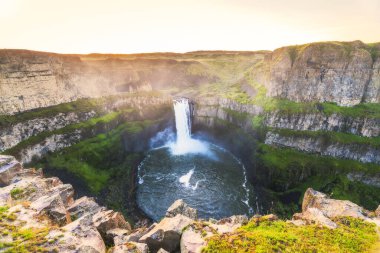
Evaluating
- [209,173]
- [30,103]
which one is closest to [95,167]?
[30,103]

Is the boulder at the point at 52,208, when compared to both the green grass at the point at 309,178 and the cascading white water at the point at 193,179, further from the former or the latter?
the green grass at the point at 309,178

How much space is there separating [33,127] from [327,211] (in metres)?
39.6

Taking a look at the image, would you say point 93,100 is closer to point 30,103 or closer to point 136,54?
point 30,103

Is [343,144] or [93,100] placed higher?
[93,100]

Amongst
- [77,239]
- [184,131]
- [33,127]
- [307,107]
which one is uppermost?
[307,107]

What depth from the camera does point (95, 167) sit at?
39594mm

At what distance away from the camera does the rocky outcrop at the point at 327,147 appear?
35.4 m

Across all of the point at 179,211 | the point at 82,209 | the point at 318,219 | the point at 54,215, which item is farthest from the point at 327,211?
the point at 54,215

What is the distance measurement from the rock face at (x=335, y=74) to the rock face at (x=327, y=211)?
77.3 ft

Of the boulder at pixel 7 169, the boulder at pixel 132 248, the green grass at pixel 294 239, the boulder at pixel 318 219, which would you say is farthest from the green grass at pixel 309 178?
the boulder at pixel 7 169

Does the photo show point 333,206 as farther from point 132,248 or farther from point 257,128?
point 257,128

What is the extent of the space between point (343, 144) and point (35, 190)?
128 feet

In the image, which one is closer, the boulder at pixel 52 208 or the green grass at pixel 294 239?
the green grass at pixel 294 239

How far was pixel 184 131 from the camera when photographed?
5719 centimetres
